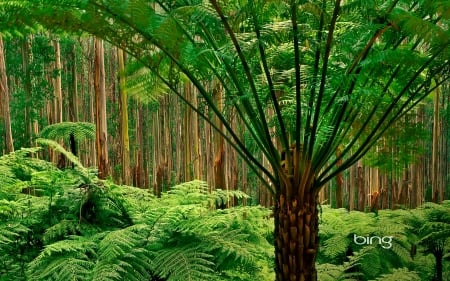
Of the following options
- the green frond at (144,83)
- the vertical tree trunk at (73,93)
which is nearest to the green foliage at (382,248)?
the green frond at (144,83)

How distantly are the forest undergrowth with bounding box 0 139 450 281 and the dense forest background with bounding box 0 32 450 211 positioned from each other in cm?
51

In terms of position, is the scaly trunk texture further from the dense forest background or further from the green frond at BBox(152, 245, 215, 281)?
the dense forest background

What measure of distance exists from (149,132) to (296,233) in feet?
46.1

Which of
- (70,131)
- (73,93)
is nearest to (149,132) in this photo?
(73,93)

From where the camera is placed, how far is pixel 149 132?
15.8 meters

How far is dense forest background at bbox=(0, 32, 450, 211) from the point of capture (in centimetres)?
490

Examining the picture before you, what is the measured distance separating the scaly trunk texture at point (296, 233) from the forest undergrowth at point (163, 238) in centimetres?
14

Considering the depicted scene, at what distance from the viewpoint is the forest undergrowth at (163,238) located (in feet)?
6.45

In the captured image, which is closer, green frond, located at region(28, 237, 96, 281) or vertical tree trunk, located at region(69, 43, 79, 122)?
green frond, located at region(28, 237, 96, 281)

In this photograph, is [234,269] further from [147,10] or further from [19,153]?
[19,153]

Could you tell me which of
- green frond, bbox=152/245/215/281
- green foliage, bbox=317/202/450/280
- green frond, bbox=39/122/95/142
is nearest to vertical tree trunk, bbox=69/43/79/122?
green frond, bbox=39/122/95/142

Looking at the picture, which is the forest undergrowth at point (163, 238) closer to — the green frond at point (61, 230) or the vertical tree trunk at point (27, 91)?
the green frond at point (61, 230)

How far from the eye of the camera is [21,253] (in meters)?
2.37
